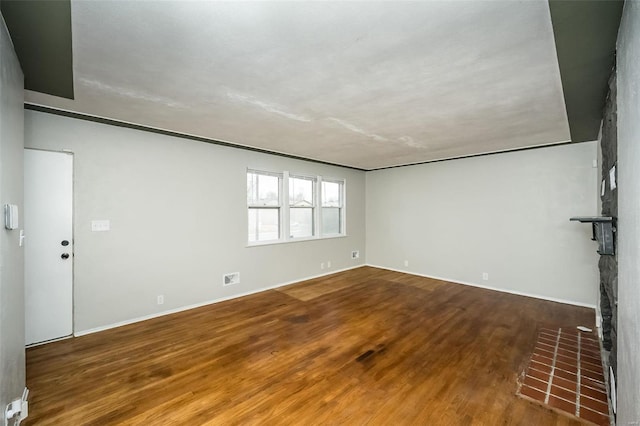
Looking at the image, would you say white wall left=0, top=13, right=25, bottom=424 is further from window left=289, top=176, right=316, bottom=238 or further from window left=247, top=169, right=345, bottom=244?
window left=289, top=176, right=316, bottom=238

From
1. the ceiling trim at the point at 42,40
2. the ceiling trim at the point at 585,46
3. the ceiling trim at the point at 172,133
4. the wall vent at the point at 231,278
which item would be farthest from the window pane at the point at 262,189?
the ceiling trim at the point at 585,46

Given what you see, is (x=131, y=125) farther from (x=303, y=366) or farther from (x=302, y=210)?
(x=303, y=366)

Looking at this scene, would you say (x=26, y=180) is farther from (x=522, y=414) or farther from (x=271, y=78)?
(x=522, y=414)

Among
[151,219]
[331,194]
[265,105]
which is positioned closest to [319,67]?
[265,105]

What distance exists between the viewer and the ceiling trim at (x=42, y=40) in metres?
1.43

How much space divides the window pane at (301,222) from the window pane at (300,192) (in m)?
→ 0.14

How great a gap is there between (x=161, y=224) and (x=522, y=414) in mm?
4230

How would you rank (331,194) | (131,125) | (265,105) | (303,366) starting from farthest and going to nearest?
1. (331,194)
2. (131,125)
3. (265,105)
4. (303,366)

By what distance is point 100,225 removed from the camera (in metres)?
3.24

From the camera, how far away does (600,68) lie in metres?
1.95

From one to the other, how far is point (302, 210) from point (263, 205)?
101 centimetres

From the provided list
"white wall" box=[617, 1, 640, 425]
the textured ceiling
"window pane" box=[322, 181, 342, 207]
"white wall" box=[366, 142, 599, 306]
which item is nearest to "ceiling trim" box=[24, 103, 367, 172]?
the textured ceiling

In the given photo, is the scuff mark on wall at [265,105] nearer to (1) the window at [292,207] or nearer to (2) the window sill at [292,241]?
(1) the window at [292,207]

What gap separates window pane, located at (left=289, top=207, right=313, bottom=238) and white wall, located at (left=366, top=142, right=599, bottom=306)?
6.30 ft
